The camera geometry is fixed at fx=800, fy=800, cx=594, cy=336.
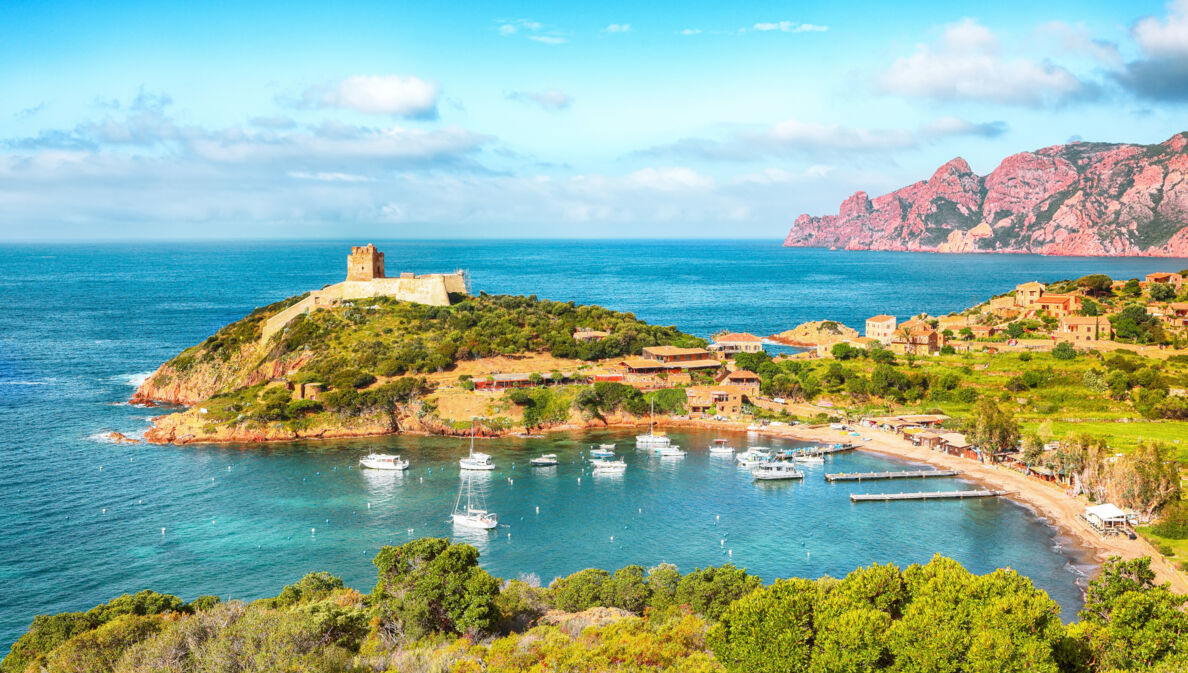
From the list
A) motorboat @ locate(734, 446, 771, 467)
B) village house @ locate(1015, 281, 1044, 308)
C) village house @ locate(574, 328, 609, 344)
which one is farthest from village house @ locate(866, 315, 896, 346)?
motorboat @ locate(734, 446, 771, 467)

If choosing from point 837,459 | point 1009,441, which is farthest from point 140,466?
point 1009,441

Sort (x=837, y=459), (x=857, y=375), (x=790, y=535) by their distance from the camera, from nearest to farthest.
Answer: (x=790, y=535), (x=837, y=459), (x=857, y=375)

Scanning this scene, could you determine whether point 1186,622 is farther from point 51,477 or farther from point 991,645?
point 51,477

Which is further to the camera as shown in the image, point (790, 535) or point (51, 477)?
point (51, 477)

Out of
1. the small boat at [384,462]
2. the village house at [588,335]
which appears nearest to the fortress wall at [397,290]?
the village house at [588,335]

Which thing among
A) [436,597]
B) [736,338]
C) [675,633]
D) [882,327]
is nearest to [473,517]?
[436,597]

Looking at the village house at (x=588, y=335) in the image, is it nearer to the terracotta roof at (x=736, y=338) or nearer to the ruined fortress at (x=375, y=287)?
the terracotta roof at (x=736, y=338)
